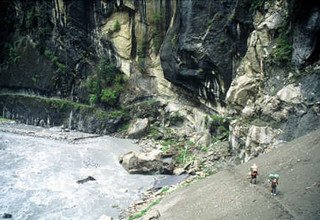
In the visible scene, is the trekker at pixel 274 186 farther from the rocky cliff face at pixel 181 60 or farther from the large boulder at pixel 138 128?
the large boulder at pixel 138 128

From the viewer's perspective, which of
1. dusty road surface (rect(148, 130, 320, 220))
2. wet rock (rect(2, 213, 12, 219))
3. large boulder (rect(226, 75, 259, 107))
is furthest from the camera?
large boulder (rect(226, 75, 259, 107))

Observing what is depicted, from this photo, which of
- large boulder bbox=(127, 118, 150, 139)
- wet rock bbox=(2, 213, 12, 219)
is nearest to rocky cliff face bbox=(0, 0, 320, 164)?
large boulder bbox=(127, 118, 150, 139)

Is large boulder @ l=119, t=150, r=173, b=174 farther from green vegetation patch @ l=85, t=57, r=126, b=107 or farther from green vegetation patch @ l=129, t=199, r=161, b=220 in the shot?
green vegetation patch @ l=85, t=57, r=126, b=107

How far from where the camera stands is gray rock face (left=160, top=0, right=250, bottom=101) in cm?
3591

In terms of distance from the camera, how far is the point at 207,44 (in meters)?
39.1

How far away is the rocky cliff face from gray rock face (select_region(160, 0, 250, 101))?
0.34 ft

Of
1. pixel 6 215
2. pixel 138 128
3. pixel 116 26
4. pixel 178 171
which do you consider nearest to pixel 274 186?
pixel 6 215

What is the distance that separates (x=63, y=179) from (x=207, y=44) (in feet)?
65.0

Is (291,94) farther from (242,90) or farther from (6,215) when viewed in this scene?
(6,215)

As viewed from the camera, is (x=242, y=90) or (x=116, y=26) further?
(x=116, y=26)

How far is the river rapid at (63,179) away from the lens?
2182 centimetres

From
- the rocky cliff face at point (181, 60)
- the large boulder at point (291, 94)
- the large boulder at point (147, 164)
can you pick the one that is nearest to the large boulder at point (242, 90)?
the rocky cliff face at point (181, 60)

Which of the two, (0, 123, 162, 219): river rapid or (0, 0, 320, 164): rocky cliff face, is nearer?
(0, 123, 162, 219): river rapid

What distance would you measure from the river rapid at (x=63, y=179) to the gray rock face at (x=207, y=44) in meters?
9.27
